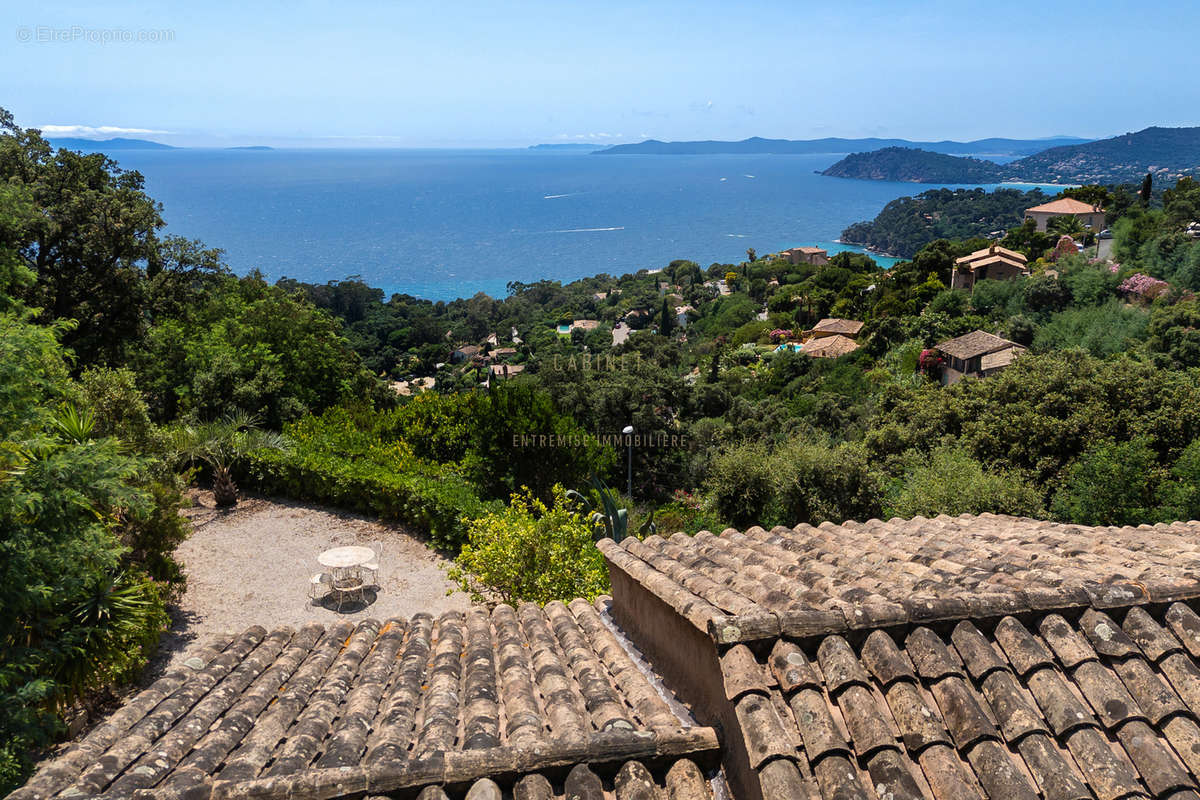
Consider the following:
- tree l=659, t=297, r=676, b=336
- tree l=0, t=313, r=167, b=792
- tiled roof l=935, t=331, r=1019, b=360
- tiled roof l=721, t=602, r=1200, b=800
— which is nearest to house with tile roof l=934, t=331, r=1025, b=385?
tiled roof l=935, t=331, r=1019, b=360

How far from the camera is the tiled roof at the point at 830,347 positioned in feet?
166

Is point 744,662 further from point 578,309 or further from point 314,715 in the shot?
point 578,309

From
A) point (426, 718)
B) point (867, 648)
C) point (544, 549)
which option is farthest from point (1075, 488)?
point (426, 718)

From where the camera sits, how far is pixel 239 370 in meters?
18.5

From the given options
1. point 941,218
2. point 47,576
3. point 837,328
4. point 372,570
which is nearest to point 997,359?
point 837,328

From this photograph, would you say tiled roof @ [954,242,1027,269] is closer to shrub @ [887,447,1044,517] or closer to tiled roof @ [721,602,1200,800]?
shrub @ [887,447,1044,517]

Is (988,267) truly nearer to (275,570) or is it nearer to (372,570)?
(372,570)

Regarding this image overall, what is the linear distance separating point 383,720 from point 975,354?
35.3 m

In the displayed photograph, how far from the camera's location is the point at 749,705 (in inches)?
124

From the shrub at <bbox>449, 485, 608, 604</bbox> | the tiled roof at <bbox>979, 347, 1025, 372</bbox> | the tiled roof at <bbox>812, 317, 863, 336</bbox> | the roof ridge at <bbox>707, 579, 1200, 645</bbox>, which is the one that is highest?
the roof ridge at <bbox>707, 579, 1200, 645</bbox>

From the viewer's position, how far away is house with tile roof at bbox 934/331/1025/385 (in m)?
33.3

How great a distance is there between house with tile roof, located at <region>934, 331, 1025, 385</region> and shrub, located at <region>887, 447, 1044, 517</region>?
1786 cm

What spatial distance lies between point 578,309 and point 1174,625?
98.1 meters

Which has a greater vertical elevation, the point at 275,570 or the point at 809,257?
the point at 275,570
